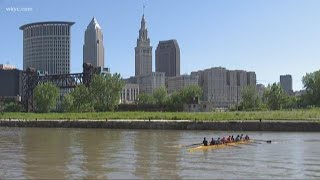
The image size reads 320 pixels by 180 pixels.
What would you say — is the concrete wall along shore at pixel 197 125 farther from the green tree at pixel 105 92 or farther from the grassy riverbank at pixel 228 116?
the green tree at pixel 105 92

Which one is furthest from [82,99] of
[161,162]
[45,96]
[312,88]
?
[161,162]

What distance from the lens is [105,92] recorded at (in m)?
129

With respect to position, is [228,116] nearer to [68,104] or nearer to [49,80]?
[68,104]

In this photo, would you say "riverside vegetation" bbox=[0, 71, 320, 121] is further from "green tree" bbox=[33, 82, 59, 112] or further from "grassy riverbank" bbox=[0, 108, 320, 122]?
"grassy riverbank" bbox=[0, 108, 320, 122]

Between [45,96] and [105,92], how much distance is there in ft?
66.8

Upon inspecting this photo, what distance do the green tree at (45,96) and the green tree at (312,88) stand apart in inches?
3013

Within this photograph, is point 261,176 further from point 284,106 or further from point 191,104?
point 284,106

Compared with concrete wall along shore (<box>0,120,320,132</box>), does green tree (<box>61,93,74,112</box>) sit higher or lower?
higher

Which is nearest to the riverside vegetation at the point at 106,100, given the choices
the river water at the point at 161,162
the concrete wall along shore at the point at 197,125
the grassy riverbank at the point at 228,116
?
the grassy riverbank at the point at 228,116

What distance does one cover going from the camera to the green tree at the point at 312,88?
14400 cm

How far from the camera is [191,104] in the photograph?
142 m

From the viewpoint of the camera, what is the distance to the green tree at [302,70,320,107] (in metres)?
144

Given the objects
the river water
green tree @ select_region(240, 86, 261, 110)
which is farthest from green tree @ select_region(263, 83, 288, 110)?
the river water

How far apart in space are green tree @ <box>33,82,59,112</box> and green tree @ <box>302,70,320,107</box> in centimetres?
7652
